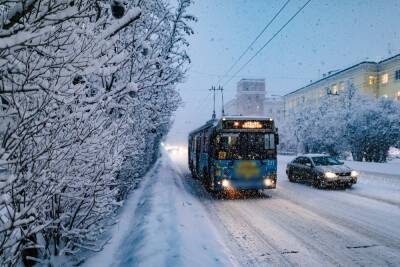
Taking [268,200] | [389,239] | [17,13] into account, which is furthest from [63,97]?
[268,200]

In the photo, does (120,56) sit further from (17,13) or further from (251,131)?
(251,131)

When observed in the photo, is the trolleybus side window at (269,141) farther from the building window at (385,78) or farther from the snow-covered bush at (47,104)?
the building window at (385,78)

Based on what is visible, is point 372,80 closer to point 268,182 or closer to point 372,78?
point 372,78

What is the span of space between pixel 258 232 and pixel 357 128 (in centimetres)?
3212

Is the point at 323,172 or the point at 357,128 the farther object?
the point at 357,128

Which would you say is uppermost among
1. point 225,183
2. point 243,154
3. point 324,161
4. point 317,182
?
point 243,154

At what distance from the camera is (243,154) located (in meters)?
14.8

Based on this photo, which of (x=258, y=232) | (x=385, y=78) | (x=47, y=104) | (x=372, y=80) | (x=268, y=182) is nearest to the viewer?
(x=47, y=104)

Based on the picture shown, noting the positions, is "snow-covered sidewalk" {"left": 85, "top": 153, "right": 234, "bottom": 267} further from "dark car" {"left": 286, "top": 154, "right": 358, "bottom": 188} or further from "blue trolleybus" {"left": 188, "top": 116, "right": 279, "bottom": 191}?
"dark car" {"left": 286, "top": 154, "right": 358, "bottom": 188}

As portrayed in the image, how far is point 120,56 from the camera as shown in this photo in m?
3.64

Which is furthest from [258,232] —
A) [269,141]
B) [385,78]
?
[385,78]

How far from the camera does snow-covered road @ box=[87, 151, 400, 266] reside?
671cm

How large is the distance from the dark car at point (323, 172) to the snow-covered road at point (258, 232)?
71.9 inches

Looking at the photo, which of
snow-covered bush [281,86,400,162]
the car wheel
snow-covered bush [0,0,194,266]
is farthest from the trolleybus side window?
snow-covered bush [281,86,400,162]
